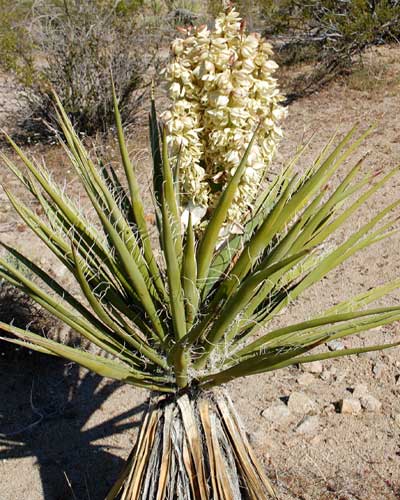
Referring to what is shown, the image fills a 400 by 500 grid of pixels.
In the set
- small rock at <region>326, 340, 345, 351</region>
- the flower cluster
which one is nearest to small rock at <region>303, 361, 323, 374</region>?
small rock at <region>326, 340, 345, 351</region>

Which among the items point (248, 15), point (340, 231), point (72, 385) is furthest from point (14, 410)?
point (248, 15)

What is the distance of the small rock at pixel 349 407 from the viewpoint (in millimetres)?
3195

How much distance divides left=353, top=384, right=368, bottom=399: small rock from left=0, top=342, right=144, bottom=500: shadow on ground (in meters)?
1.10

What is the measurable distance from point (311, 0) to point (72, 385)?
6.30 m

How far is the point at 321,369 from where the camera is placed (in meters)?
3.54

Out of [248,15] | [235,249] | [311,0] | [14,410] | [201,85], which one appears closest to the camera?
[201,85]

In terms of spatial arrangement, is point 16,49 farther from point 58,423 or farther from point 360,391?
point 360,391

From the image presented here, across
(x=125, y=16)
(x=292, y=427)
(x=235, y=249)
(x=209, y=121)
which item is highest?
(x=125, y=16)

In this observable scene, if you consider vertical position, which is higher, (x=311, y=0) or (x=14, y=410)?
(x=311, y=0)

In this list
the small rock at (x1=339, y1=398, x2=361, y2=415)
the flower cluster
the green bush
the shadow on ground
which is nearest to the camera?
the flower cluster

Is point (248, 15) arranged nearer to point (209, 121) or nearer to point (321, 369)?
point (321, 369)

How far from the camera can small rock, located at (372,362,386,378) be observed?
11.3 ft

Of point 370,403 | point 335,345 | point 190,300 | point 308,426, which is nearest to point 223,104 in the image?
point 190,300

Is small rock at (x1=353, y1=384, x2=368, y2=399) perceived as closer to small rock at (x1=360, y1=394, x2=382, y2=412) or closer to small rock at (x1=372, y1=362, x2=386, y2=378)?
small rock at (x1=360, y1=394, x2=382, y2=412)
